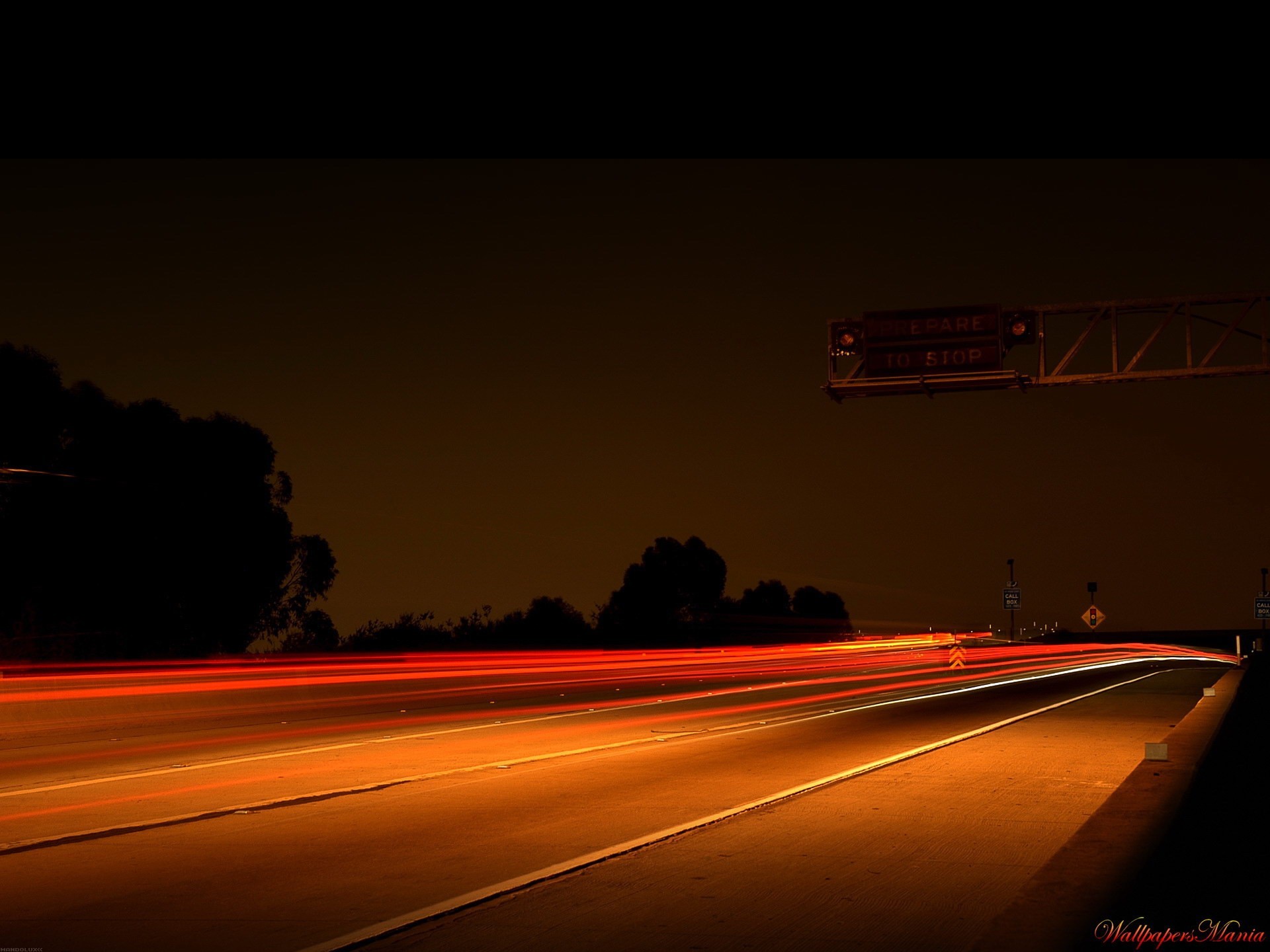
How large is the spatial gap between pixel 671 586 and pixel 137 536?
66.0 meters

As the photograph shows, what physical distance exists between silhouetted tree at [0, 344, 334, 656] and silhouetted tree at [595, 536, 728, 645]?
53434mm

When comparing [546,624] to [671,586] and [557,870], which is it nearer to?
[671,586]

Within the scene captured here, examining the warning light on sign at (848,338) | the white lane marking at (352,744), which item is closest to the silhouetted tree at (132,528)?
the white lane marking at (352,744)

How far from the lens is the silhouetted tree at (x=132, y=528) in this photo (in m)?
41.8

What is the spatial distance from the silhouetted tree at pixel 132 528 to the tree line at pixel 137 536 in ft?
0.15

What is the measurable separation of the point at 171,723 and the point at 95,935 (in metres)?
15.6

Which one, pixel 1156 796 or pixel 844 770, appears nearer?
pixel 1156 796

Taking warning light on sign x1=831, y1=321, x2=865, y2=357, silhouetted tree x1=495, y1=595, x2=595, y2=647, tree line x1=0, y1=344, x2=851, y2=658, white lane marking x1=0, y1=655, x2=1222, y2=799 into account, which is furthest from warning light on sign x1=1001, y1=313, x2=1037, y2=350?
silhouetted tree x1=495, y1=595, x2=595, y2=647

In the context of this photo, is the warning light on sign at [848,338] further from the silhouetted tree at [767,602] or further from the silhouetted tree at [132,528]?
the silhouetted tree at [767,602]

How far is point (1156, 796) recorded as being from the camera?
11.2 metres

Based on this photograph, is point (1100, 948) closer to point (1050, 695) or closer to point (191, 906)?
point (191, 906)

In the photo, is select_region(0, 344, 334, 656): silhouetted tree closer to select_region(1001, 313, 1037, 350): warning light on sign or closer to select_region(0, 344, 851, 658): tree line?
select_region(0, 344, 851, 658): tree line

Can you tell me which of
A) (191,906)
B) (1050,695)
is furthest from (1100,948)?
(1050,695)

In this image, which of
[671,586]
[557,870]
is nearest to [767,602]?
[671,586]
